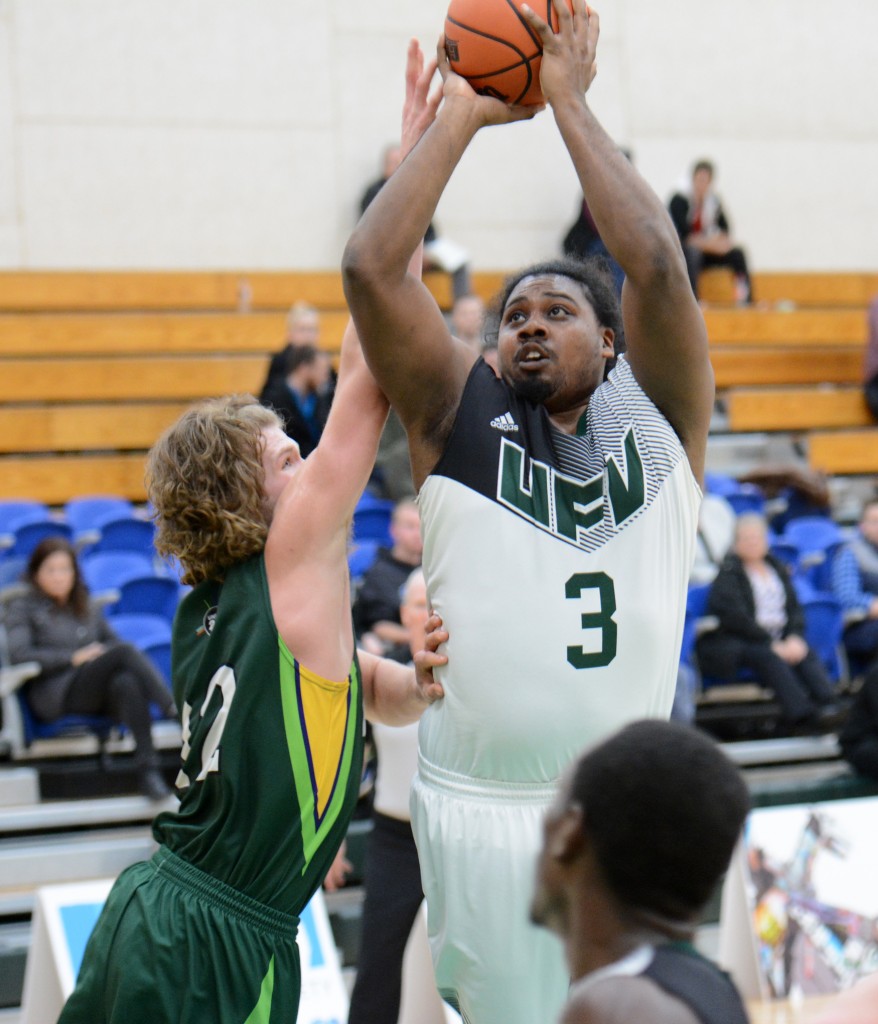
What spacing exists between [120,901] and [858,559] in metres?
6.38

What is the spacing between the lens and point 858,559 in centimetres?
830

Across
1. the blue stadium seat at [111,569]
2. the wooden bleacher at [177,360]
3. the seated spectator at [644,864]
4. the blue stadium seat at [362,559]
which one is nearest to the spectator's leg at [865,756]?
the blue stadium seat at [362,559]

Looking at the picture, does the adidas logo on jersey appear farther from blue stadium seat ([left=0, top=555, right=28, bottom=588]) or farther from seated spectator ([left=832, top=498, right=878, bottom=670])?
seated spectator ([left=832, top=498, right=878, bottom=670])

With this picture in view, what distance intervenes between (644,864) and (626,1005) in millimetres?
147

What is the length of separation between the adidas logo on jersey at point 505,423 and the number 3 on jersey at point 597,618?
0.29 m

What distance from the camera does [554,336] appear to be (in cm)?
272

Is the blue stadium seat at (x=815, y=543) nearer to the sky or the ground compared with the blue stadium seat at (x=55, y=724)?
nearer to the sky

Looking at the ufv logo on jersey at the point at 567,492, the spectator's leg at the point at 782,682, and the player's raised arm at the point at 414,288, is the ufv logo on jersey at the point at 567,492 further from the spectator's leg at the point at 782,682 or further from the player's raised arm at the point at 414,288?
the spectator's leg at the point at 782,682

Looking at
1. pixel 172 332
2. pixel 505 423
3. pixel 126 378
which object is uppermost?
pixel 505 423

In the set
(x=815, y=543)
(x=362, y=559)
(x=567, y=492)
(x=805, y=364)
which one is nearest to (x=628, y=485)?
(x=567, y=492)

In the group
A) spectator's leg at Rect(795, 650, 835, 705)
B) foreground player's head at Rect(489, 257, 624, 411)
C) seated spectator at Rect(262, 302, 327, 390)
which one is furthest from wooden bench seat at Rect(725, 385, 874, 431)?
foreground player's head at Rect(489, 257, 624, 411)

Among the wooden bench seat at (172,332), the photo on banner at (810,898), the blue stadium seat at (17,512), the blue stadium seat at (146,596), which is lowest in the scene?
the photo on banner at (810,898)

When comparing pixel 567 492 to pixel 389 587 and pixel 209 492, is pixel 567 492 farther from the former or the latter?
pixel 389 587

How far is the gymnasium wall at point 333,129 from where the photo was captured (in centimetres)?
1071
